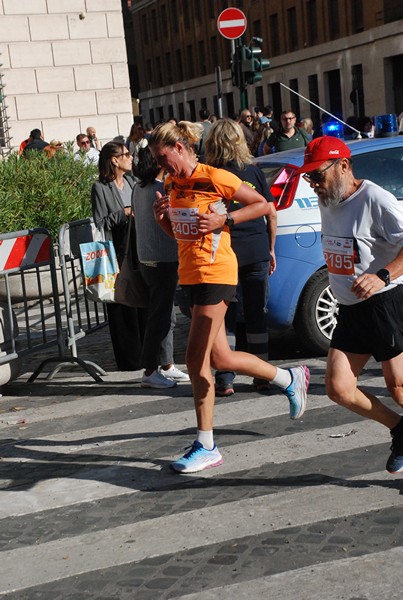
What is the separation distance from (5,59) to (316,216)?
1656cm

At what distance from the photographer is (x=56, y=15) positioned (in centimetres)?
2359

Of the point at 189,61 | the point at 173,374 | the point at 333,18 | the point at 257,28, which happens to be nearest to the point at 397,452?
the point at 173,374

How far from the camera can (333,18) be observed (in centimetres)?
5369

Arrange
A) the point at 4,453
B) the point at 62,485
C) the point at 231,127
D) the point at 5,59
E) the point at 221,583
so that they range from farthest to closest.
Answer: the point at 5,59
the point at 231,127
the point at 4,453
the point at 62,485
the point at 221,583

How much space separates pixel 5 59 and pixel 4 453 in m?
18.1

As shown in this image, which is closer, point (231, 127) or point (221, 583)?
point (221, 583)

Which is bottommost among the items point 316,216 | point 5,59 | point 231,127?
point 316,216

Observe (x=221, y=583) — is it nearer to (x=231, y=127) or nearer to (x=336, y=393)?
(x=336, y=393)

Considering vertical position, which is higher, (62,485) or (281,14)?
(281,14)

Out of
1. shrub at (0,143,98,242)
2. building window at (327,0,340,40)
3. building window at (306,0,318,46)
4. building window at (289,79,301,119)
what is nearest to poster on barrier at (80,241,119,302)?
shrub at (0,143,98,242)

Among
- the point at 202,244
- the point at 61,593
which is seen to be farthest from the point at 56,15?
the point at 61,593

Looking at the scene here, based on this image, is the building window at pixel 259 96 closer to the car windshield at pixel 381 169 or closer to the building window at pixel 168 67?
the building window at pixel 168 67

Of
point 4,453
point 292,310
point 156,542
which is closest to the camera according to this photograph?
point 156,542

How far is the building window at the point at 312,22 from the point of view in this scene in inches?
2195
